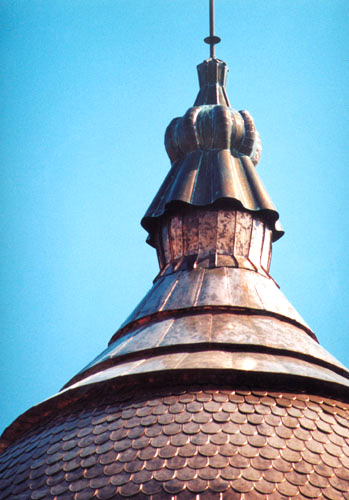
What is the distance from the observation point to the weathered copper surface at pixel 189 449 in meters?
7.50

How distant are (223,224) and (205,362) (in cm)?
422

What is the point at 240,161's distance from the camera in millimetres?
14305

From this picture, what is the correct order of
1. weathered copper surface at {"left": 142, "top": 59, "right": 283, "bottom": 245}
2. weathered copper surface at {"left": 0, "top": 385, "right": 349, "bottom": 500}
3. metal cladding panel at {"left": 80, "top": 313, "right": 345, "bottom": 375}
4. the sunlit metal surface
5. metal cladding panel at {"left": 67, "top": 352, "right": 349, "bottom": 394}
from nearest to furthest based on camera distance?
weathered copper surface at {"left": 0, "top": 385, "right": 349, "bottom": 500}, metal cladding panel at {"left": 67, "top": 352, "right": 349, "bottom": 394}, metal cladding panel at {"left": 80, "top": 313, "right": 345, "bottom": 375}, the sunlit metal surface, weathered copper surface at {"left": 142, "top": 59, "right": 283, "bottom": 245}

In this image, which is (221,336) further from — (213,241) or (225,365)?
(213,241)

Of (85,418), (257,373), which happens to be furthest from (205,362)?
(85,418)

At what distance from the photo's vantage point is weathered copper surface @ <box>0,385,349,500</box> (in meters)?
7.50

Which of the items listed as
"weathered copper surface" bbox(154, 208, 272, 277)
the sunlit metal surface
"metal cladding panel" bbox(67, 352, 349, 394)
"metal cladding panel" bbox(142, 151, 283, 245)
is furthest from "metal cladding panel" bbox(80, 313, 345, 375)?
"metal cladding panel" bbox(142, 151, 283, 245)

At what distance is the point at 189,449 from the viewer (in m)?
7.93

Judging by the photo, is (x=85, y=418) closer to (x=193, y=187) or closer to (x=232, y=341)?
(x=232, y=341)

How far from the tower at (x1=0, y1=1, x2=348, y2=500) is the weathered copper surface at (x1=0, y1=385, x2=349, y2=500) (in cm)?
1

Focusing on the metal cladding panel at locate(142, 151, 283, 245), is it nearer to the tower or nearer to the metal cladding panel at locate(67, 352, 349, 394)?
the tower

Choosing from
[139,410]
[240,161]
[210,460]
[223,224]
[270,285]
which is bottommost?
[210,460]

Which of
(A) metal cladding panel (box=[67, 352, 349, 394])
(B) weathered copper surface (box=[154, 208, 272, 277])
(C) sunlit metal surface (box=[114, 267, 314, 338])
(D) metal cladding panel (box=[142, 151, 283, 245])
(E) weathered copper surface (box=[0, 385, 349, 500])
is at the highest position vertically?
(D) metal cladding panel (box=[142, 151, 283, 245])

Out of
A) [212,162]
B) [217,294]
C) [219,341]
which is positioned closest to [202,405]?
[219,341]
